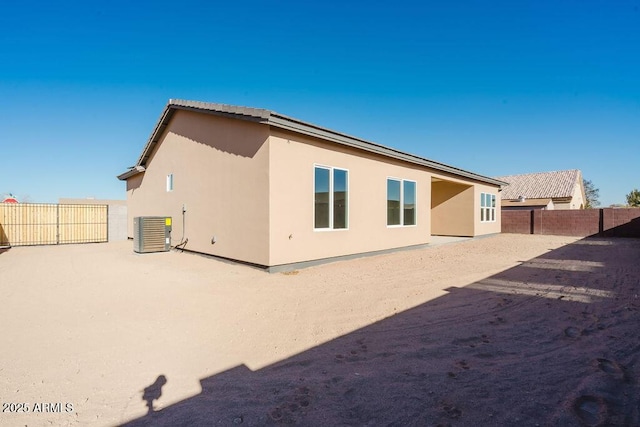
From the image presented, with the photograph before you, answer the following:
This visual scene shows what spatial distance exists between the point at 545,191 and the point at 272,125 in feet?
103

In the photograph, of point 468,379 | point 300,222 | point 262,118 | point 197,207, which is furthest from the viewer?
point 197,207

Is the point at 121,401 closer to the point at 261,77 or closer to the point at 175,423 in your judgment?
the point at 175,423

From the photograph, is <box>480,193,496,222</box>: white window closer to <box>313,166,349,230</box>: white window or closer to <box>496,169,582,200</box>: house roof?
<box>313,166,349,230</box>: white window

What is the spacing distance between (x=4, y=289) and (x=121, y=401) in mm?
5421

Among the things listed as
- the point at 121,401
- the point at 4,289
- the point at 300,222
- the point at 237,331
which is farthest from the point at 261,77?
the point at 121,401

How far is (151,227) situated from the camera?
10.5 m

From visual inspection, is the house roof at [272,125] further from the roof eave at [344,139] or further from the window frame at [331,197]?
the window frame at [331,197]

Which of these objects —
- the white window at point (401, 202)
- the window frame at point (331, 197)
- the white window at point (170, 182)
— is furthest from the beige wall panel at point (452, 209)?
the white window at point (170, 182)

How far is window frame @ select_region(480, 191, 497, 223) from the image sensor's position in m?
17.5

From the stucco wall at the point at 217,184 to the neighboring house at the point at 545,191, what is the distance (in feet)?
85.4

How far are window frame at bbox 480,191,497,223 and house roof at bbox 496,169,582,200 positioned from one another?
44.2 feet

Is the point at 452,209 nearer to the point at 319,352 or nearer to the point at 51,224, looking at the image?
the point at 319,352

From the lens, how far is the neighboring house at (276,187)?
294 inches

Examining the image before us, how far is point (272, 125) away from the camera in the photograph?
711 cm
